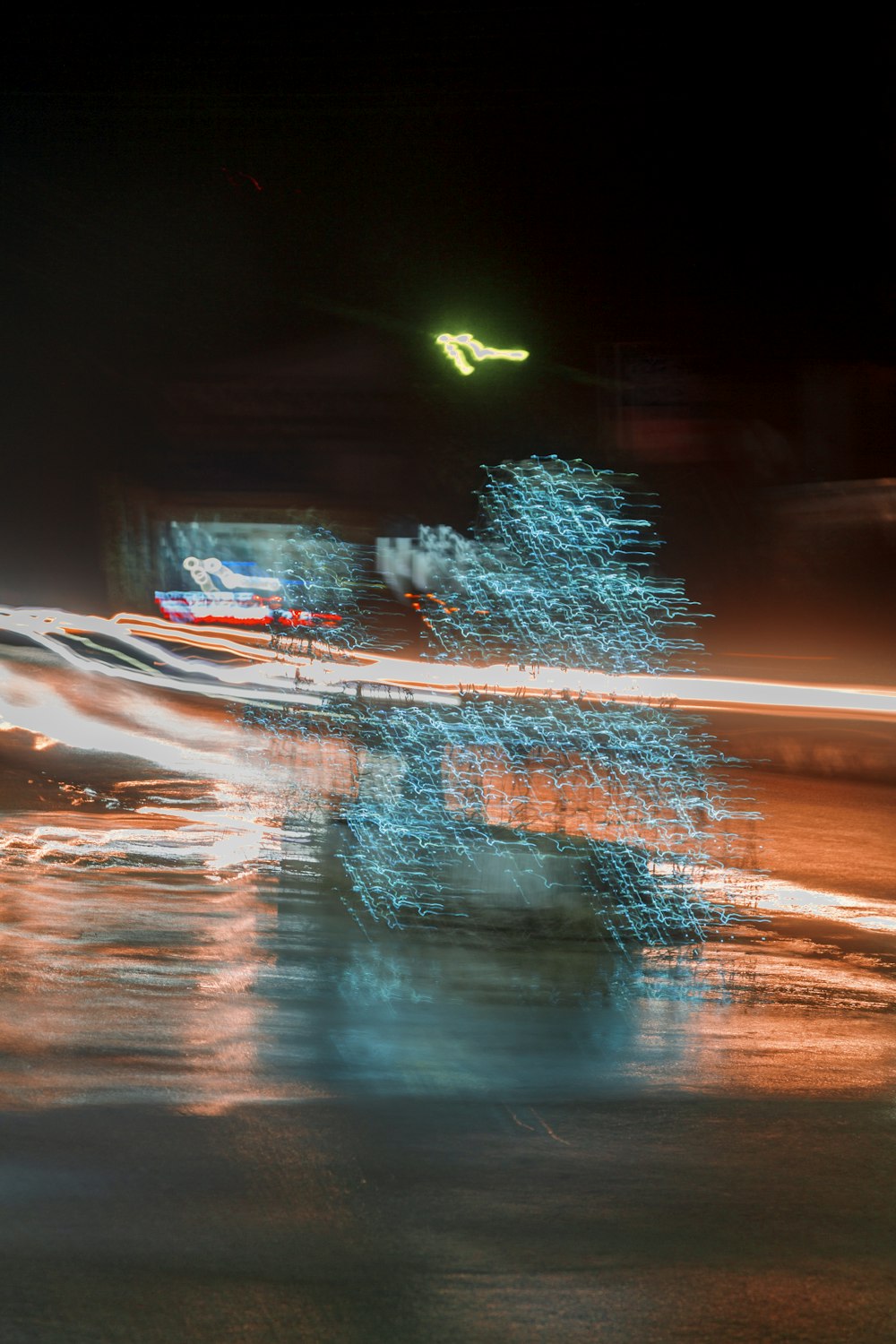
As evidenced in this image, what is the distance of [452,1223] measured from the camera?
4.21 meters

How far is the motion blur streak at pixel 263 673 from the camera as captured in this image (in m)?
11.8

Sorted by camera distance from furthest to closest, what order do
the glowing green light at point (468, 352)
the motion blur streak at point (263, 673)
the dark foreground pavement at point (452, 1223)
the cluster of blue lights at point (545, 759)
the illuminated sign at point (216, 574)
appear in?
1. the illuminated sign at point (216, 574)
2. the glowing green light at point (468, 352)
3. the motion blur streak at point (263, 673)
4. the cluster of blue lights at point (545, 759)
5. the dark foreground pavement at point (452, 1223)

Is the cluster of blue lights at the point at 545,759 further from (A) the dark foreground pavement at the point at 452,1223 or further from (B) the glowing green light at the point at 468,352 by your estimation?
(B) the glowing green light at the point at 468,352

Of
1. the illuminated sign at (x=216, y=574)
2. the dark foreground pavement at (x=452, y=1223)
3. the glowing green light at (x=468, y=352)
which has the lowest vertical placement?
the dark foreground pavement at (x=452, y=1223)

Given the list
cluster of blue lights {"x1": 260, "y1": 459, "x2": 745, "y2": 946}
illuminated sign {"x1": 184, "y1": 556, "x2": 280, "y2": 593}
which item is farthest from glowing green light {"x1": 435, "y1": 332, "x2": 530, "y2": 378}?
cluster of blue lights {"x1": 260, "y1": 459, "x2": 745, "y2": 946}

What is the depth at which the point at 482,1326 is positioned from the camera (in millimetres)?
3619

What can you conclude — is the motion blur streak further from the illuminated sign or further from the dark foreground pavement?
the illuminated sign

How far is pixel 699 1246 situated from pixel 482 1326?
85cm

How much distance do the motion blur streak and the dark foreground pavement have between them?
4.65 meters

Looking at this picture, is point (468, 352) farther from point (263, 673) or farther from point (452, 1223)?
point (452, 1223)

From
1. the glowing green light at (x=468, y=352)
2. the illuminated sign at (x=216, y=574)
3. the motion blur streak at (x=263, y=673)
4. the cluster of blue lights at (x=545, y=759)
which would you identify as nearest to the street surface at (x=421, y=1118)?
the cluster of blue lights at (x=545, y=759)

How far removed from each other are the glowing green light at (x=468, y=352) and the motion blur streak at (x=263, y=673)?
9.56 metres

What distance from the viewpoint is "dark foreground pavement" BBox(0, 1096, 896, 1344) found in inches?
144

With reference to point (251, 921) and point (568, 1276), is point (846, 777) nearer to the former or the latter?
point (251, 921)
